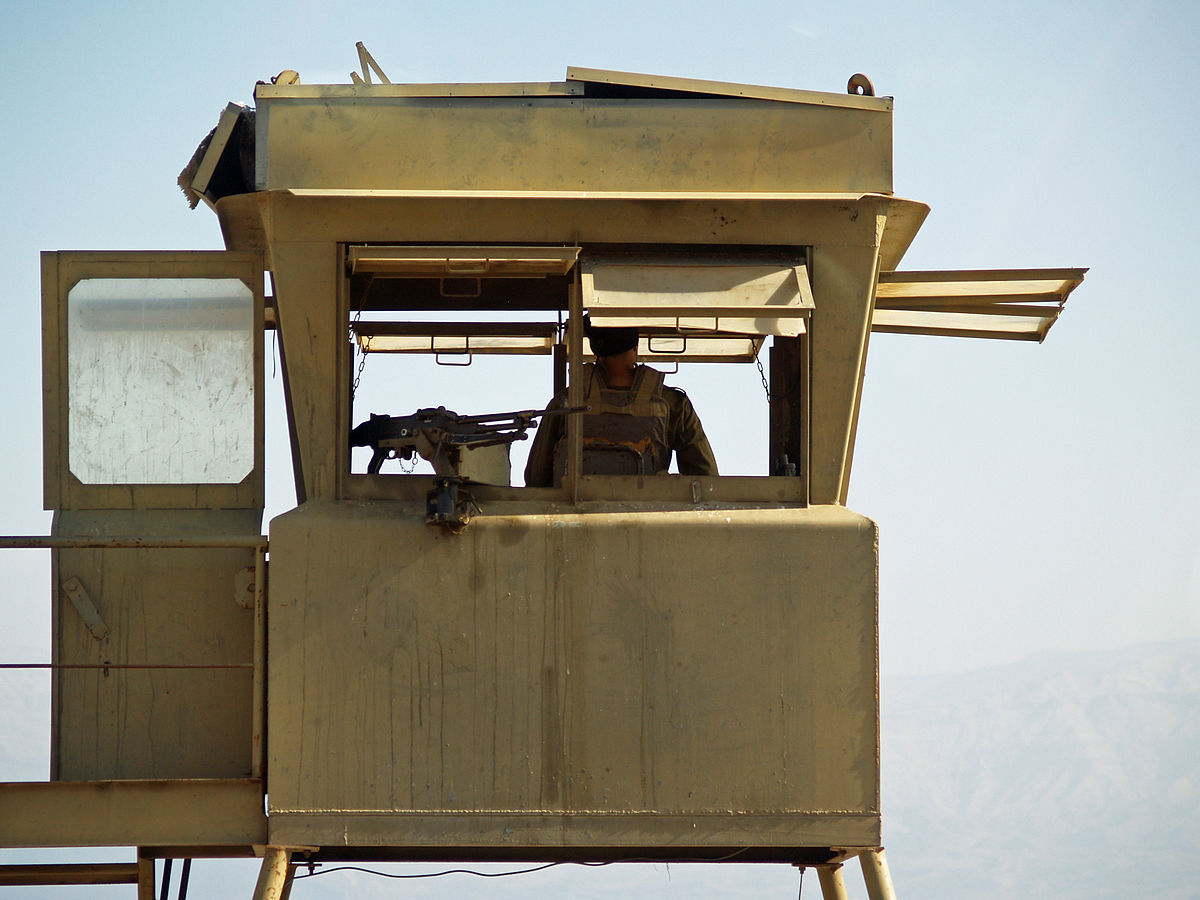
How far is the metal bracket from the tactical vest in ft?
9.10

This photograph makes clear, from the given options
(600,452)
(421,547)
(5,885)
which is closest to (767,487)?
(600,452)

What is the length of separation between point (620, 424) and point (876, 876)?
295 centimetres

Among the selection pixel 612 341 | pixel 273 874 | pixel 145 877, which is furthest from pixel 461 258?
pixel 145 877

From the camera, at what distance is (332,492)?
29.1ft

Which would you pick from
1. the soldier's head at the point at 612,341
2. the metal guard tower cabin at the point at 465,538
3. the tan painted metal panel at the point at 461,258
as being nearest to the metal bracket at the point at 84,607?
the metal guard tower cabin at the point at 465,538

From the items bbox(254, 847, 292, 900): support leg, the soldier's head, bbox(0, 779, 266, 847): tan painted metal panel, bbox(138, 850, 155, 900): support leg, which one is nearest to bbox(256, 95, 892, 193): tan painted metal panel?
the soldier's head

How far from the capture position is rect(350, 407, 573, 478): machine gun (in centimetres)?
874

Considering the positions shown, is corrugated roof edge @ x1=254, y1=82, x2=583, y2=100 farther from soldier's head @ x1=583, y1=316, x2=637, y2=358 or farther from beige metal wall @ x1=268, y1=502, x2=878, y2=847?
beige metal wall @ x1=268, y1=502, x2=878, y2=847

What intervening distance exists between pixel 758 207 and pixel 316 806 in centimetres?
403

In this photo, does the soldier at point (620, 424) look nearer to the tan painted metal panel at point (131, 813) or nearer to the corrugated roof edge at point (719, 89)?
the corrugated roof edge at point (719, 89)

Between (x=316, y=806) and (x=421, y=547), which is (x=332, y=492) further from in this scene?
(x=316, y=806)

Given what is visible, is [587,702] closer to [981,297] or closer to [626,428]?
[626,428]

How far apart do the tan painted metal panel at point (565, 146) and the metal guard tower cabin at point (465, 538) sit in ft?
0.06

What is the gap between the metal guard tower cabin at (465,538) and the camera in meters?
8.57
